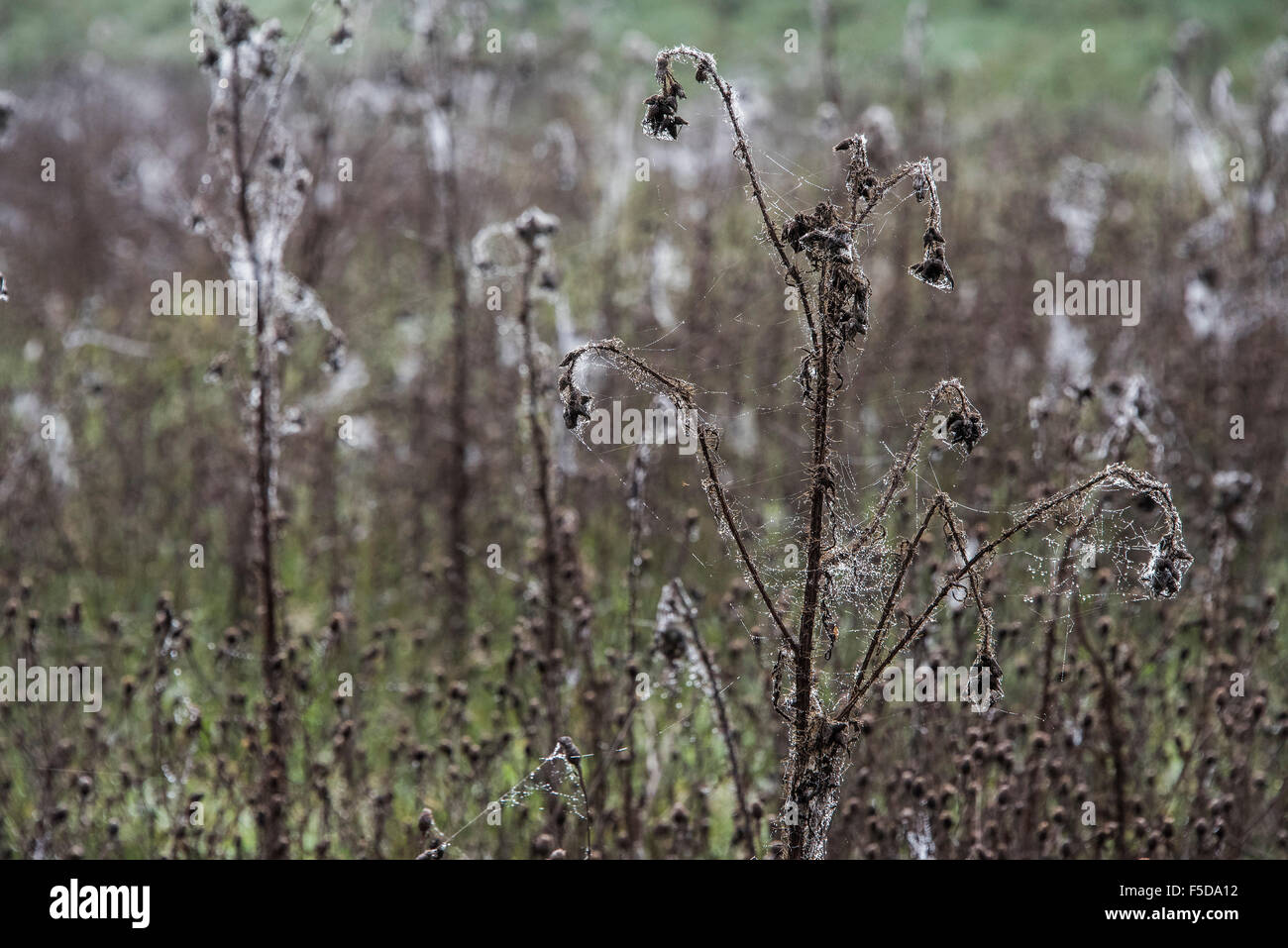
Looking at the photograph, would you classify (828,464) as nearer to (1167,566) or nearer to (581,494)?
(1167,566)

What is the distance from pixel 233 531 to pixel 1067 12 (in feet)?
47.3

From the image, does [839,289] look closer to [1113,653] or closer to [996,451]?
[1113,653]

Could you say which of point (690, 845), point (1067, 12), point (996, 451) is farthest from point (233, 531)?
point (1067, 12)

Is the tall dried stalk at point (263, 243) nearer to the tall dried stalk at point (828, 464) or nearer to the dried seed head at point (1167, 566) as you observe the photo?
the tall dried stalk at point (828, 464)

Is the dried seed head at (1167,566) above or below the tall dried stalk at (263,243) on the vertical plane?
below

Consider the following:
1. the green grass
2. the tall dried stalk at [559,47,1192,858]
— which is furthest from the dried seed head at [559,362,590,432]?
the green grass

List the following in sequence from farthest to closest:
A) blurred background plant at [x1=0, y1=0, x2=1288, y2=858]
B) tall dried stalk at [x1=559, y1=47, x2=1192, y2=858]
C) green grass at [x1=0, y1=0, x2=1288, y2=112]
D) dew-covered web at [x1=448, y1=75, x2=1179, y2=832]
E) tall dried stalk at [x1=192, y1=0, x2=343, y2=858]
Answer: green grass at [x1=0, y1=0, x2=1288, y2=112], blurred background plant at [x1=0, y1=0, x2=1288, y2=858], tall dried stalk at [x1=192, y1=0, x2=343, y2=858], dew-covered web at [x1=448, y1=75, x2=1179, y2=832], tall dried stalk at [x1=559, y1=47, x2=1192, y2=858]

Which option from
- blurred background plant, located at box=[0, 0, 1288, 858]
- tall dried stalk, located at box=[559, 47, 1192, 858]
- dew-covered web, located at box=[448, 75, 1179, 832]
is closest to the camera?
tall dried stalk, located at box=[559, 47, 1192, 858]

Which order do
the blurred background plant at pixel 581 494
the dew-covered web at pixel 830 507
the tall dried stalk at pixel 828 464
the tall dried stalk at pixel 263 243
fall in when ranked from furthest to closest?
the blurred background plant at pixel 581 494
the tall dried stalk at pixel 263 243
the dew-covered web at pixel 830 507
the tall dried stalk at pixel 828 464

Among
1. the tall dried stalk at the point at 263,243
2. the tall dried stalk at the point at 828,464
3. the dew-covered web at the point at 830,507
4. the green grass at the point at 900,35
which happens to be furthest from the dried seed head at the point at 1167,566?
the green grass at the point at 900,35

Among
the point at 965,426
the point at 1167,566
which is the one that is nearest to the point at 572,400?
the point at 965,426

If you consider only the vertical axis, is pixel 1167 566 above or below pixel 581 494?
below

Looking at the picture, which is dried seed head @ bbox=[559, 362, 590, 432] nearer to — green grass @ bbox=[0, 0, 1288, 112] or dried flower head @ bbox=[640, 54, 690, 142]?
dried flower head @ bbox=[640, 54, 690, 142]

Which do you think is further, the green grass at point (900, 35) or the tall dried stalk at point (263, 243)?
the green grass at point (900, 35)
